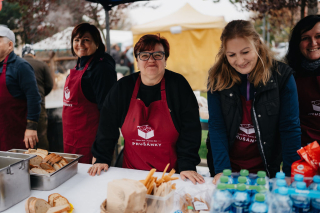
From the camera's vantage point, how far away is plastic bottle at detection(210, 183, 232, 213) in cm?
93

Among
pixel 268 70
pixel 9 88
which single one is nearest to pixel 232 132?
pixel 268 70

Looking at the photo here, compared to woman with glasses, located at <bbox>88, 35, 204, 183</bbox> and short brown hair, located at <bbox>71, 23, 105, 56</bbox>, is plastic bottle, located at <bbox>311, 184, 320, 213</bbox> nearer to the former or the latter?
woman with glasses, located at <bbox>88, 35, 204, 183</bbox>

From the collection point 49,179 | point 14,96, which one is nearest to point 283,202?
point 49,179

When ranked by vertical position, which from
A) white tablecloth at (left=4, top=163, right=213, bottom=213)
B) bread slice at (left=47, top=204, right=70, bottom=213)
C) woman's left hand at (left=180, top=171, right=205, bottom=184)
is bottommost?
white tablecloth at (left=4, top=163, right=213, bottom=213)

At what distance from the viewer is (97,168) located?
Result: 177cm

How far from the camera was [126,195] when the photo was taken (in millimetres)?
1061

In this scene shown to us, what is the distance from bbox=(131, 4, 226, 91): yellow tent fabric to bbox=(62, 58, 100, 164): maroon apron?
5583 mm

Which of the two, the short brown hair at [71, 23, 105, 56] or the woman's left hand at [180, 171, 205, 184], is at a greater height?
the short brown hair at [71, 23, 105, 56]

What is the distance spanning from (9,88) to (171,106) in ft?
5.80

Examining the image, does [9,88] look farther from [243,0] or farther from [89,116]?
[243,0]

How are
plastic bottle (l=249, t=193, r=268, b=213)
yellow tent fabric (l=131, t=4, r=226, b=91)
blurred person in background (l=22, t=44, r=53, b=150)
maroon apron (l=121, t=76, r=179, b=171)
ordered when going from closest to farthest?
plastic bottle (l=249, t=193, r=268, b=213)
maroon apron (l=121, t=76, r=179, b=171)
blurred person in background (l=22, t=44, r=53, b=150)
yellow tent fabric (l=131, t=4, r=226, b=91)

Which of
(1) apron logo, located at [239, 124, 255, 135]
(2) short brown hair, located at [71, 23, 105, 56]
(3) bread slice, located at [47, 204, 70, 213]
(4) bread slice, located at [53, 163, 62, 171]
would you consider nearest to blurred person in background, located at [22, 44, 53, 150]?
(2) short brown hair, located at [71, 23, 105, 56]

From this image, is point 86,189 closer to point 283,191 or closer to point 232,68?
point 283,191

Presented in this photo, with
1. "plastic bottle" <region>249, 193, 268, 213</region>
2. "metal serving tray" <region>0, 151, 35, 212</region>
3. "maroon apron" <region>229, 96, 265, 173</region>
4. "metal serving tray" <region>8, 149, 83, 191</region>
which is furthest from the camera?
"maroon apron" <region>229, 96, 265, 173</region>
